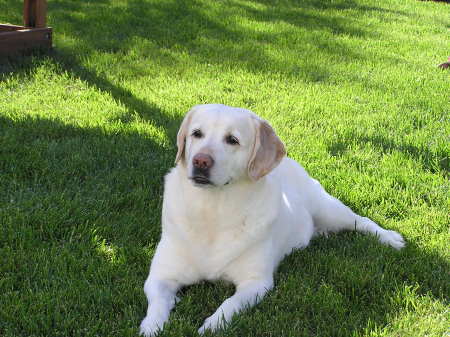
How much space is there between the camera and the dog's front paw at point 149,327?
2809mm

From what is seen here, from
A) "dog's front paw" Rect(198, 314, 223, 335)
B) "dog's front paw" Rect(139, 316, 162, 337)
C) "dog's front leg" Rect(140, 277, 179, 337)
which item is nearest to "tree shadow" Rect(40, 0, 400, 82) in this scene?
"dog's front leg" Rect(140, 277, 179, 337)

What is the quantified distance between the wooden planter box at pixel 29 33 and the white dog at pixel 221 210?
4.62m

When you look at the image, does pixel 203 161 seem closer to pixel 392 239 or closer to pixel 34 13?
pixel 392 239

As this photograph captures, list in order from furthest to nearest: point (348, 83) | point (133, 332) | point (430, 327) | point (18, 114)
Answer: point (348, 83) < point (18, 114) < point (430, 327) < point (133, 332)

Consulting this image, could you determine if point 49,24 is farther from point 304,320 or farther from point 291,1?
point 304,320

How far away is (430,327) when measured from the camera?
10.0ft

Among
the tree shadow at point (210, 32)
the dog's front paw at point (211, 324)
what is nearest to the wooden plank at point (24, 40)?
the tree shadow at point (210, 32)

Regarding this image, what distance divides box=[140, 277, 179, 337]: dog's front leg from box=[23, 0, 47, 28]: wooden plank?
5.53 metres

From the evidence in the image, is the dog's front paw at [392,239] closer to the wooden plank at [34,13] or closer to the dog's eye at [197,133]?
the dog's eye at [197,133]

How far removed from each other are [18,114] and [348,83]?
3974mm

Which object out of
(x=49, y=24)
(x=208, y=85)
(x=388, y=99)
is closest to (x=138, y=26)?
(x=49, y=24)

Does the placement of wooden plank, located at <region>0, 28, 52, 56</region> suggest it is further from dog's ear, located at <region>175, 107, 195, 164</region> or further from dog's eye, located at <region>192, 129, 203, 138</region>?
dog's eye, located at <region>192, 129, 203, 138</region>

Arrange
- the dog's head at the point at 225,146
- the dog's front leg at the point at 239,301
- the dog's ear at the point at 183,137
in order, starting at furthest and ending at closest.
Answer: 1. the dog's ear at the point at 183,137
2. the dog's head at the point at 225,146
3. the dog's front leg at the point at 239,301

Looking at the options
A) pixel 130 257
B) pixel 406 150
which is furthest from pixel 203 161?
pixel 406 150
